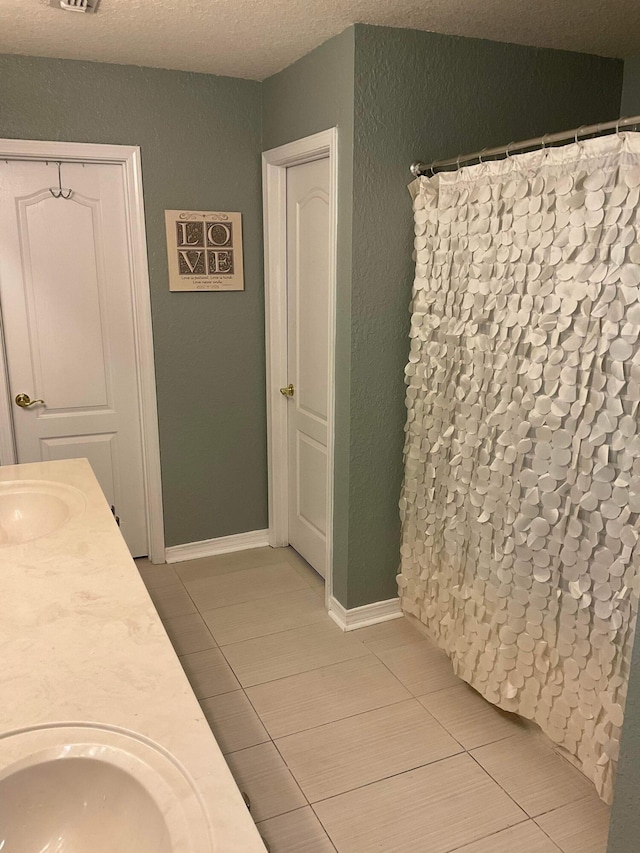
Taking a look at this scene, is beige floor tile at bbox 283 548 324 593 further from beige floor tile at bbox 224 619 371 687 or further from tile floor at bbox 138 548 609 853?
beige floor tile at bbox 224 619 371 687

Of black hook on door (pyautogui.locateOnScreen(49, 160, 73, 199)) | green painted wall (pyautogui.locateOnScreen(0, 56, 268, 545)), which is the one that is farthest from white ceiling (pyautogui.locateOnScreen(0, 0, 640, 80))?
black hook on door (pyautogui.locateOnScreen(49, 160, 73, 199))

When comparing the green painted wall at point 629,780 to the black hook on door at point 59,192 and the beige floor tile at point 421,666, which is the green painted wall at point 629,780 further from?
the black hook on door at point 59,192

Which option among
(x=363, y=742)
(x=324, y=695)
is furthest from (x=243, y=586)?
(x=363, y=742)

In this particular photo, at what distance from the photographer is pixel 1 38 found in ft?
8.27

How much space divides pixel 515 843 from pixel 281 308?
2.43 m

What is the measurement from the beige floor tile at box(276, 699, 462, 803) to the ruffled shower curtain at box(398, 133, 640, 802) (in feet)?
0.87

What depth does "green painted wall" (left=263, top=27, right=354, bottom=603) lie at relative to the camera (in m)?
2.49

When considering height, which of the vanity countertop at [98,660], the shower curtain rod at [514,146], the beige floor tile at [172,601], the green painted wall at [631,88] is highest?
the green painted wall at [631,88]

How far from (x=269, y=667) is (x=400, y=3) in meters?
2.43

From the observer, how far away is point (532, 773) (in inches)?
83.1

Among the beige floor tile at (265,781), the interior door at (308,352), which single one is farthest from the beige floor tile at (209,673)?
the interior door at (308,352)

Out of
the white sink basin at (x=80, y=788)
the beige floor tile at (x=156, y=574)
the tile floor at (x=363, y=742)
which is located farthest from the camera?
the beige floor tile at (x=156, y=574)

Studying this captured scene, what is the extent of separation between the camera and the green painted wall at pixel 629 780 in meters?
1.44

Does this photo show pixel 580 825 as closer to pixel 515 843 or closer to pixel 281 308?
pixel 515 843
